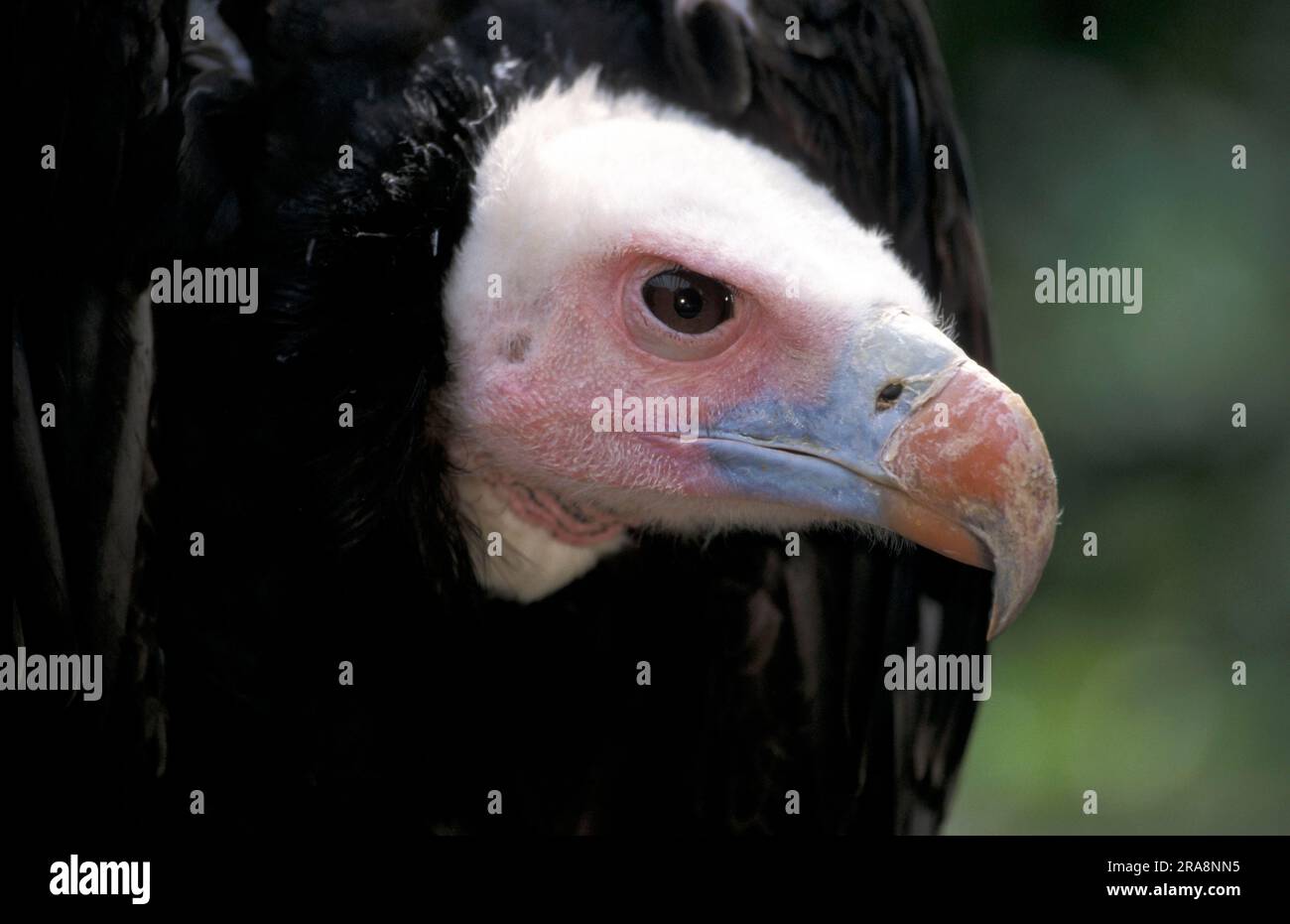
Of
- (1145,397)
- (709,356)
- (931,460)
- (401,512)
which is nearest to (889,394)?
(931,460)

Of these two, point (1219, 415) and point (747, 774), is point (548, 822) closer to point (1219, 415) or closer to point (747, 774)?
point (747, 774)

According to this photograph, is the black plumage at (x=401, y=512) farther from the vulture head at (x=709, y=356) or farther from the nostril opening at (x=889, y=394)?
the nostril opening at (x=889, y=394)

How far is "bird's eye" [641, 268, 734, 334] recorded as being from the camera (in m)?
2.44

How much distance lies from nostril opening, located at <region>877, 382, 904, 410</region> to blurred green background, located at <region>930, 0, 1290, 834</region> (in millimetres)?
2031

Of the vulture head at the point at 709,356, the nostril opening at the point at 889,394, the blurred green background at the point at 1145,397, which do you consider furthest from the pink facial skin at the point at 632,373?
the blurred green background at the point at 1145,397

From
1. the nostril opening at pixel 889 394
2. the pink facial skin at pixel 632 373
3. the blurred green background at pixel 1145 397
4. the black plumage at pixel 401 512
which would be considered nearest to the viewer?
the nostril opening at pixel 889 394

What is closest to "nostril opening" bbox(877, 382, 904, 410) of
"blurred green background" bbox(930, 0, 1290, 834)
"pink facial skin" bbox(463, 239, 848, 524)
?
"pink facial skin" bbox(463, 239, 848, 524)

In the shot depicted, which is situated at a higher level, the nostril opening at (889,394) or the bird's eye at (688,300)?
the bird's eye at (688,300)

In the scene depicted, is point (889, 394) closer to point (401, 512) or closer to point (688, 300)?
point (688, 300)

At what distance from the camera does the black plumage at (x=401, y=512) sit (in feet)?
8.19

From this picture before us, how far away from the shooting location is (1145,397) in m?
4.26

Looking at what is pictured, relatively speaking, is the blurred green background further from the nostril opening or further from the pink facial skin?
the nostril opening

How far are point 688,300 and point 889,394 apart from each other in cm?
40
